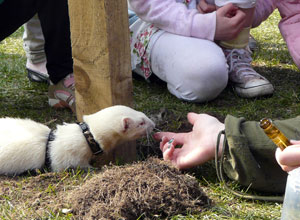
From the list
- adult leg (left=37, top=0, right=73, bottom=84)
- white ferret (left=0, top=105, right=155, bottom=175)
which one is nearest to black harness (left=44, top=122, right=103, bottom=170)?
white ferret (left=0, top=105, right=155, bottom=175)

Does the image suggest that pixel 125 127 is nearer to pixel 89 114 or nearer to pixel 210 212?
pixel 89 114

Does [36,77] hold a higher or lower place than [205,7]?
lower

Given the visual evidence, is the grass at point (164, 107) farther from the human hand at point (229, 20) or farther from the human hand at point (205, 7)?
the human hand at point (205, 7)

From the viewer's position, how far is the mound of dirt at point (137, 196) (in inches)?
64.2

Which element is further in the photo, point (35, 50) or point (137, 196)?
point (35, 50)

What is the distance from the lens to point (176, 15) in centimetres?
319

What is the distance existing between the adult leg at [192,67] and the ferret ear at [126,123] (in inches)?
38.4

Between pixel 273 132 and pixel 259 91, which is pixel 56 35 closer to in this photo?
pixel 259 91

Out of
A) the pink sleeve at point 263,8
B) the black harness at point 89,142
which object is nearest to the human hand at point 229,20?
the pink sleeve at point 263,8

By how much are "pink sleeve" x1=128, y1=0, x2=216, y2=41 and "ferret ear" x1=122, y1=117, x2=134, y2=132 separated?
48.8 inches

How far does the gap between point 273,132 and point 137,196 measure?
563 millimetres

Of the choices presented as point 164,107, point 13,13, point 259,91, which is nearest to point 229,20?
point 259,91

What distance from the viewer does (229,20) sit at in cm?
316

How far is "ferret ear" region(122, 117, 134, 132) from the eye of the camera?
2.15 metres
